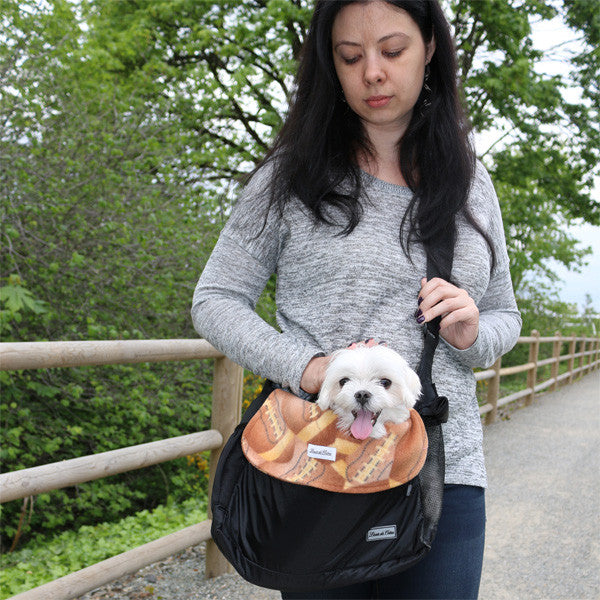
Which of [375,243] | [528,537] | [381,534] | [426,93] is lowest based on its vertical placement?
[528,537]

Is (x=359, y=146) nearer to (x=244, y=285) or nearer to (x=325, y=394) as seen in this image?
(x=244, y=285)

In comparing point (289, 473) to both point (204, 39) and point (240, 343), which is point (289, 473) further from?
point (204, 39)

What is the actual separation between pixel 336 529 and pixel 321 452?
14cm

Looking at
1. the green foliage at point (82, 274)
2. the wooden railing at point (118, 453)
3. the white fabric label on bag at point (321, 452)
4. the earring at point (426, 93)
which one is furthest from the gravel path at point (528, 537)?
the earring at point (426, 93)

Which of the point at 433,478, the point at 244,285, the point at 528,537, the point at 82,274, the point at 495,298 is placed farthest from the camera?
the point at 82,274

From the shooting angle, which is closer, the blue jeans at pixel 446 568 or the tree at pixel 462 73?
the blue jeans at pixel 446 568

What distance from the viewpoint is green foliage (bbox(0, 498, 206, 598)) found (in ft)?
13.3

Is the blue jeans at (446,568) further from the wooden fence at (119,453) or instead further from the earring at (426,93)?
the wooden fence at (119,453)

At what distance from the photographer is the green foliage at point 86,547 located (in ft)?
A: 13.3

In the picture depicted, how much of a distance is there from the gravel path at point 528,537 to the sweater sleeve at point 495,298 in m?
2.62

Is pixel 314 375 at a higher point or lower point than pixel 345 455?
higher

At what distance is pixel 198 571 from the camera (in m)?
3.84

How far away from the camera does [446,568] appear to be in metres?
1.35

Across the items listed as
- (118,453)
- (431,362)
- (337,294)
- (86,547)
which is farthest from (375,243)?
(86,547)
